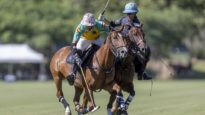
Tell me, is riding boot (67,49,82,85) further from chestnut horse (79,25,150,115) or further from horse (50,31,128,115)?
chestnut horse (79,25,150,115)

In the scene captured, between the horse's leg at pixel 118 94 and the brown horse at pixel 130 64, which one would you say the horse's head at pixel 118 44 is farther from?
the horse's leg at pixel 118 94

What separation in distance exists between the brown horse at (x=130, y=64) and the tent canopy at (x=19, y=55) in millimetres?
53108

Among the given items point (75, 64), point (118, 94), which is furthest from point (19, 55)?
point (118, 94)

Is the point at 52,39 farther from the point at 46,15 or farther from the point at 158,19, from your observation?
the point at 158,19

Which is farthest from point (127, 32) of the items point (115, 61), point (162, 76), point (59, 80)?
point (162, 76)

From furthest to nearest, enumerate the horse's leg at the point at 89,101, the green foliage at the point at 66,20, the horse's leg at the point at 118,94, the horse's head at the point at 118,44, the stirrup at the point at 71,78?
1. the green foliage at the point at 66,20
2. the stirrup at the point at 71,78
3. the horse's leg at the point at 89,101
4. the horse's leg at the point at 118,94
5. the horse's head at the point at 118,44

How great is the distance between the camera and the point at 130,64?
16.5 metres

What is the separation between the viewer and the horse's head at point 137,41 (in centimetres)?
1534

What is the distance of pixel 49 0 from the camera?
3322 inches

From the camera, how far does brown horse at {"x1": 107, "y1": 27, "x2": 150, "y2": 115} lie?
15.5 metres

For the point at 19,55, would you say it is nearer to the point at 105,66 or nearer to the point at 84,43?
the point at 84,43

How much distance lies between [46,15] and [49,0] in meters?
5.60

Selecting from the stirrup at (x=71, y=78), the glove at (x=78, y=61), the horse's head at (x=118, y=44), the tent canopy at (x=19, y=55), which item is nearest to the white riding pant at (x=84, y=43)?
the glove at (x=78, y=61)

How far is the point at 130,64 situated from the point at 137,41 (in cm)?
122
